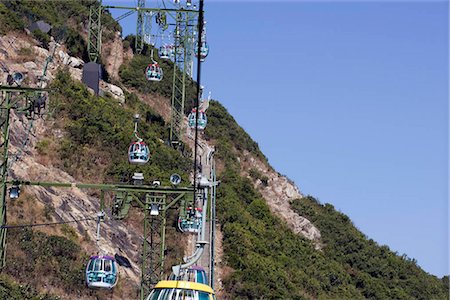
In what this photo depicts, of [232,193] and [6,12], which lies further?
[232,193]

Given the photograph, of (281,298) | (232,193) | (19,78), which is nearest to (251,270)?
(281,298)

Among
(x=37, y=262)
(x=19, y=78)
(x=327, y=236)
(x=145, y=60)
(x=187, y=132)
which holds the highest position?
(x=145, y=60)

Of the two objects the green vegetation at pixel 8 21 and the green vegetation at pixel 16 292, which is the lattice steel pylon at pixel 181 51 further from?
the green vegetation at pixel 16 292

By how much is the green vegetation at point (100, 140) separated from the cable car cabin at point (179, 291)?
88.0 ft

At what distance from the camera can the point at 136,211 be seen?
5366 cm

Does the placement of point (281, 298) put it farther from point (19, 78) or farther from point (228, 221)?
point (19, 78)

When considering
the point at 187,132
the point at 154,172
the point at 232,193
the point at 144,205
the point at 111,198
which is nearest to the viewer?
the point at 144,205

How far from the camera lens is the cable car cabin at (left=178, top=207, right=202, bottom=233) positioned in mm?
36500

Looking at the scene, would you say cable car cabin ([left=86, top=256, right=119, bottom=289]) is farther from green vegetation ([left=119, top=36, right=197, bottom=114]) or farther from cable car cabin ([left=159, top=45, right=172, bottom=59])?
green vegetation ([left=119, top=36, right=197, bottom=114])

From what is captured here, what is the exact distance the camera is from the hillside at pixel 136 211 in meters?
44.2

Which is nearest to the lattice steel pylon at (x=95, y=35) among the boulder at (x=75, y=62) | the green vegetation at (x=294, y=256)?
the boulder at (x=75, y=62)

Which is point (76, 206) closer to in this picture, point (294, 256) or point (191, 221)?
point (191, 221)

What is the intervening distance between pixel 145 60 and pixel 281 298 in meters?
24.1

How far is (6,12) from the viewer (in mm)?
60625
